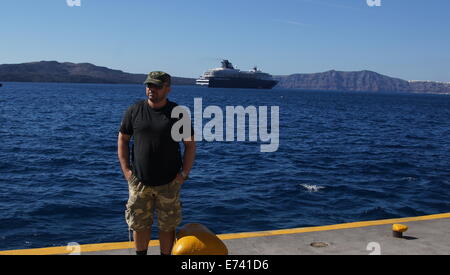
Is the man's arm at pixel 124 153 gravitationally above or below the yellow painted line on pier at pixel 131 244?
above

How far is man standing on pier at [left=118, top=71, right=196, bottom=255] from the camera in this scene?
3.58 m

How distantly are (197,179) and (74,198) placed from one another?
3945 millimetres

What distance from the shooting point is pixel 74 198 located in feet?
34.7

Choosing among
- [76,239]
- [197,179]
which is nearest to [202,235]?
[76,239]

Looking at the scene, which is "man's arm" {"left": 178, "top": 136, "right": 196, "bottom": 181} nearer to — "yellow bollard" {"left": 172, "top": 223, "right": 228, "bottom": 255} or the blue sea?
"yellow bollard" {"left": 172, "top": 223, "right": 228, "bottom": 255}

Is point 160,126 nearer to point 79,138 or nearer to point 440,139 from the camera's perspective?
point 79,138

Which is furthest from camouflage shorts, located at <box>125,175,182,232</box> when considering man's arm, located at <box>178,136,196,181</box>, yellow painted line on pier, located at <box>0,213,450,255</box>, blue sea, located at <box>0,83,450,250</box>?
blue sea, located at <box>0,83,450,250</box>

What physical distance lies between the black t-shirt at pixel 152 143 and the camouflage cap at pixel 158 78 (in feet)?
0.68

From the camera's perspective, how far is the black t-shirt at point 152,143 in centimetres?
358

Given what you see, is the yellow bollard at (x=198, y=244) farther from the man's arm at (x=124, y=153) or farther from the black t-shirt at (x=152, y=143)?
the man's arm at (x=124, y=153)

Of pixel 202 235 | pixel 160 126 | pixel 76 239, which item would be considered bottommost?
pixel 76 239

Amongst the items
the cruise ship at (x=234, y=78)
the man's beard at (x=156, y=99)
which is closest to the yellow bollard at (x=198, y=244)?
the man's beard at (x=156, y=99)

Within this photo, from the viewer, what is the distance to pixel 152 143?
3.59 meters

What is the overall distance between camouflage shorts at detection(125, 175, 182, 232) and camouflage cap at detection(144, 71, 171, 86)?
874mm
